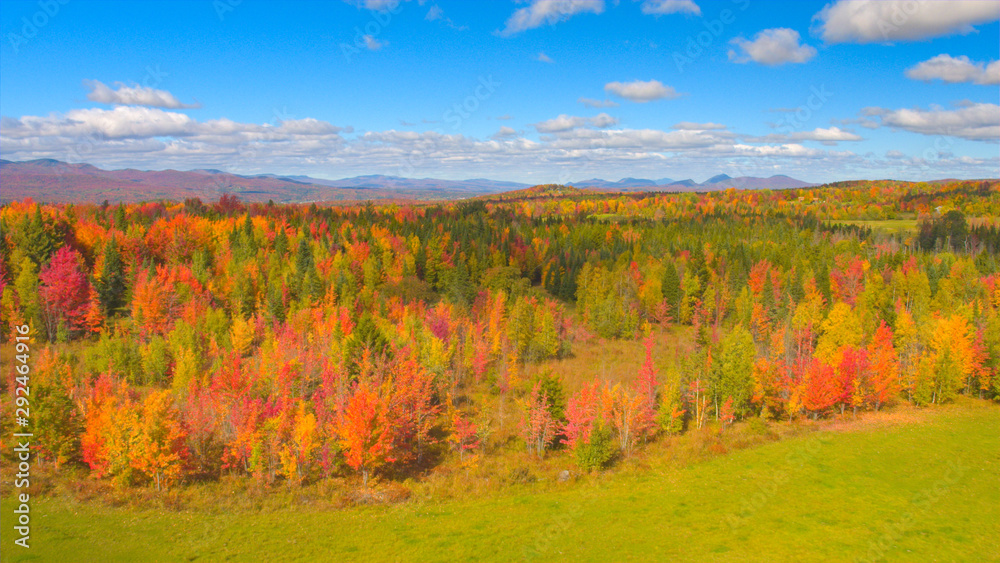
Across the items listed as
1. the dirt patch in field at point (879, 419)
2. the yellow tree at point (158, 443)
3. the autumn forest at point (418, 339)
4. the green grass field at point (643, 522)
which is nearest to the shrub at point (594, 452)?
the autumn forest at point (418, 339)

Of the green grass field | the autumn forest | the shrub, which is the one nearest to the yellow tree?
the autumn forest

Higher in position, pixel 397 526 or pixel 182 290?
pixel 182 290

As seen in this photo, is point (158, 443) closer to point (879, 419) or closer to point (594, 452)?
point (594, 452)

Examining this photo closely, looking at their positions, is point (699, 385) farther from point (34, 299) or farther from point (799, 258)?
point (34, 299)

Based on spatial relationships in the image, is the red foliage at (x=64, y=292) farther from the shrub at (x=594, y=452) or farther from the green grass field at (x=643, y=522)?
the shrub at (x=594, y=452)

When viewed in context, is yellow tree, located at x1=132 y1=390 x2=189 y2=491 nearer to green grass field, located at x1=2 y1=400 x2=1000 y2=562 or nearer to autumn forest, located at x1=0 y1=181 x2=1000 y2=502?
autumn forest, located at x1=0 y1=181 x2=1000 y2=502

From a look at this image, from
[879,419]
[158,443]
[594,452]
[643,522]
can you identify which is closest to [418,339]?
[594,452]

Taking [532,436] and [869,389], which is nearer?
[532,436]

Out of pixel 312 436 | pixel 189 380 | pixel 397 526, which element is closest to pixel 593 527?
pixel 397 526
